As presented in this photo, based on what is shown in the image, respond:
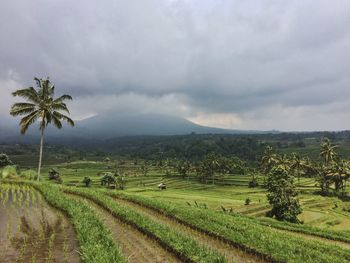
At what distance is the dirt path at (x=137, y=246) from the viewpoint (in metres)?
16.8

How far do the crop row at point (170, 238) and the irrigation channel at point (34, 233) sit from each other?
4.17 metres

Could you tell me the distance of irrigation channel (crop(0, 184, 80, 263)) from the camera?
15852mm

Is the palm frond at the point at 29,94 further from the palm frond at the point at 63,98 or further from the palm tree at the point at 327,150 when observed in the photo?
the palm tree at the point at 327,150

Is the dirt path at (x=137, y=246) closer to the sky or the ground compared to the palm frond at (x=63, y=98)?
closer to the ground

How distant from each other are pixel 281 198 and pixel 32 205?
41.0 metres

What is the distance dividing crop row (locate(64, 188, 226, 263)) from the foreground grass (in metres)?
2.35

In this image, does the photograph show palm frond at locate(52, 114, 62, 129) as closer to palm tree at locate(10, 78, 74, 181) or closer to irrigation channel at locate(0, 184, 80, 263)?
palm tree at locate(10, 78, 74, 181)

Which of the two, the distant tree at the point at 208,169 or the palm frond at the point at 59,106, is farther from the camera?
the distant tree at the point at 208,169

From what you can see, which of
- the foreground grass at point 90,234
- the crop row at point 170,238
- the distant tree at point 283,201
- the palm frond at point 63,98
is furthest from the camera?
the distant tree at point 283,201

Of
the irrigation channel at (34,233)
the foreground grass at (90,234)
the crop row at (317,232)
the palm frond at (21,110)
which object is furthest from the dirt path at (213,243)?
the palm frond at (21,110)

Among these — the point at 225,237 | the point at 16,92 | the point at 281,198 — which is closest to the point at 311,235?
the point at 225,237

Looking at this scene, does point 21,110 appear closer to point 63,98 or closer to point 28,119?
point 28,119

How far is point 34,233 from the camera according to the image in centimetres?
1975

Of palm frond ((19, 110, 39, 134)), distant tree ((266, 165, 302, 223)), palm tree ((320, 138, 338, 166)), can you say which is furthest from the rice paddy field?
palm tree ((320, 138, 338, 166))
